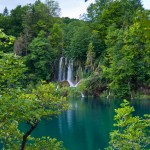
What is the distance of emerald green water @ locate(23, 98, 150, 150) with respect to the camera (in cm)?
1682

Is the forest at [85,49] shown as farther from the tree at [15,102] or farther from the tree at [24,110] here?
the tree at [15,102]

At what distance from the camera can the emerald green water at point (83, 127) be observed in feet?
55.2

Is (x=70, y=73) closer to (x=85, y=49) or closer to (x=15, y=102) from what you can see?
(x=85, y=49)

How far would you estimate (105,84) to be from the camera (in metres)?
38.1

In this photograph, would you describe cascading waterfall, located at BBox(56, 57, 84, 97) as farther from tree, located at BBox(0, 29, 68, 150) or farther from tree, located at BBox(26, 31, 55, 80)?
tree, located at BBox(0, 29, 68, 150)

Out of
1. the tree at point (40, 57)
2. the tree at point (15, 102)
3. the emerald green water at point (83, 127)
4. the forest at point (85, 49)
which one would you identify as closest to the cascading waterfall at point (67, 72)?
the forest at point (85, 49)

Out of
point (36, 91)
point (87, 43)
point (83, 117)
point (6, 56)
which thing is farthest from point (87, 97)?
point (6, 56)

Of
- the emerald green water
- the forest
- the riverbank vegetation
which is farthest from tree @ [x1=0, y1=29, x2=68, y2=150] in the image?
the riverbank vegetation

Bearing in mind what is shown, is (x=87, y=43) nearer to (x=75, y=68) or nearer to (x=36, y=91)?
(x=75, y=68)

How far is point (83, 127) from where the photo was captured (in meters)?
21.0

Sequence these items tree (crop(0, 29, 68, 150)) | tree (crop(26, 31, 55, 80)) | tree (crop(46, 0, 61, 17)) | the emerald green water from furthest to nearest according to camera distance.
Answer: tree (crop(46, 0, 61, 17)) → tree (crop(26, 31, 55, 80)) → the emerald green water → tree (crop(0, 29, 68, 150))

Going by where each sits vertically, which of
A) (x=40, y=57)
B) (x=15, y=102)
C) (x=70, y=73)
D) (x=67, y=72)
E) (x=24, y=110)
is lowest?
(x=24, y=110)

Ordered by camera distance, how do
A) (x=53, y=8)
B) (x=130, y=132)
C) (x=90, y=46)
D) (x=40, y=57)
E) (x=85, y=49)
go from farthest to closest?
(x=53, y=8), (x=40, y=57), (x=85, y=49), (x=90, y=46), (x=130, y=132)

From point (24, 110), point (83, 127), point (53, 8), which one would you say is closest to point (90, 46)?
point (53, 8)
